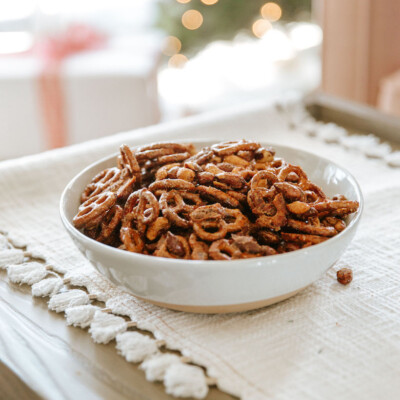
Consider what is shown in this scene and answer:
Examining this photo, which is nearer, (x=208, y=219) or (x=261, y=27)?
(x=208, y=219)

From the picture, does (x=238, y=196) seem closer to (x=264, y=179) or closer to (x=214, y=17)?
(x=264, y=179)

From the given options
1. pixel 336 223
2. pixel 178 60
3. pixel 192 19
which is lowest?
pixel 178 60

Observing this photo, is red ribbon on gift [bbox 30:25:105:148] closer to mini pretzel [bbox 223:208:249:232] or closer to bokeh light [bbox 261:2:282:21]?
bokeh light [bbox 261:2:282:21]

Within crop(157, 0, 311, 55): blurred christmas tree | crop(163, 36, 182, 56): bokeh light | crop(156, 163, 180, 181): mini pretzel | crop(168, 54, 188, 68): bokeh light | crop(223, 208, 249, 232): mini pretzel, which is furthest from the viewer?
crop(168, 54, 188, 68): bokeh light

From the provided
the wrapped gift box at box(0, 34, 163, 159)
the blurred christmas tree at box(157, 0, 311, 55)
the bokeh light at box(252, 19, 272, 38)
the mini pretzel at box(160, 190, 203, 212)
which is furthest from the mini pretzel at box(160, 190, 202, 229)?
the bokeh light at box(252, 19, 272, 38)

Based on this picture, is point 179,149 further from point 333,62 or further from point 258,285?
point 333,62

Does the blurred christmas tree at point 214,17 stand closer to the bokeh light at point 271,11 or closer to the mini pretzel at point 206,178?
the bokeh light at point 271,11

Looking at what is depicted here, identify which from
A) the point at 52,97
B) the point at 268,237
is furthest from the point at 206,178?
the point at 52,97
